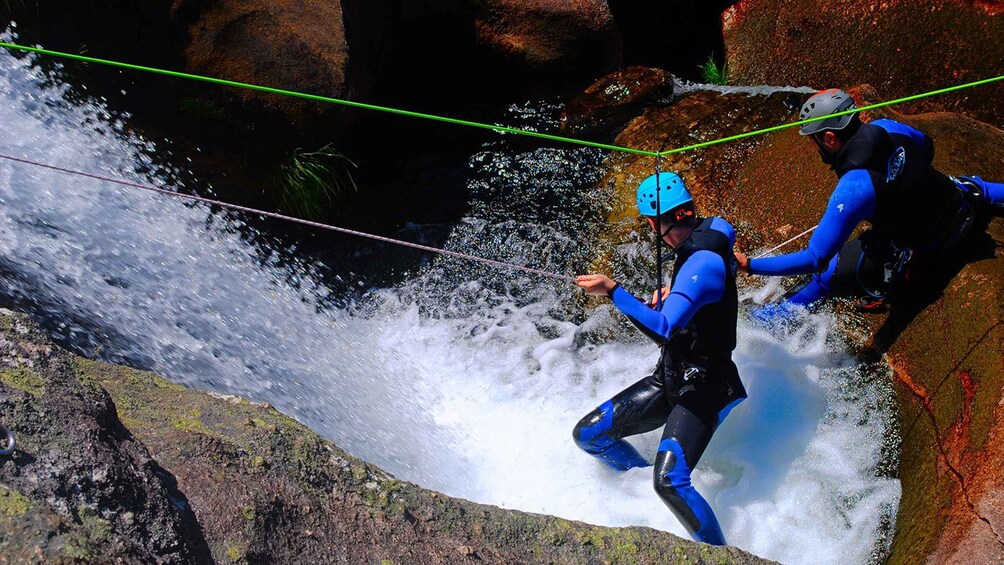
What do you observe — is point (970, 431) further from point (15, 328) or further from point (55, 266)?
point (55, 266)

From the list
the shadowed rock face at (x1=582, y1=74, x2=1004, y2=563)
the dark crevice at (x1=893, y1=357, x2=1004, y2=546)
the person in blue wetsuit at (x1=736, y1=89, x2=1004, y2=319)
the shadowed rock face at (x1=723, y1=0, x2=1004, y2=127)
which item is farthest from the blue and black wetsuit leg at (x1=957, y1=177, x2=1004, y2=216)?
the shadowed rock face at (x1=723, y1=0, x2=1004, y2=127)

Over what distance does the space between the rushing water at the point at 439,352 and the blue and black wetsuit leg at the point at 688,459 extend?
55 centimetres

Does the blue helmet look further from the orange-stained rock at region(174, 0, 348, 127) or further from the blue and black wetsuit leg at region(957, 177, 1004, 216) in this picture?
the orange-stained rock at region(174, 0, 348, 127)

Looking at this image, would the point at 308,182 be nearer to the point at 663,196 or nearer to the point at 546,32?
the point at 546,32

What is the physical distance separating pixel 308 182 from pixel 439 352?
179 centimetres

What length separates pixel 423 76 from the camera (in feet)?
25.4

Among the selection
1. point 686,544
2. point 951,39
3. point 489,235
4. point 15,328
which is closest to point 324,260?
point 489,235

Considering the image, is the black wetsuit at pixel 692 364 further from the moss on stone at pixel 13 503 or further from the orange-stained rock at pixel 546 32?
the orange-stained rock at pixel 546 32

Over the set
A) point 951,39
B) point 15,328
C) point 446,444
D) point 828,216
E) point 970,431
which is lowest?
point 446,444

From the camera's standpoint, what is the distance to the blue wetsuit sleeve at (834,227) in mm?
4223

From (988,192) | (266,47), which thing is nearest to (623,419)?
(988,192)

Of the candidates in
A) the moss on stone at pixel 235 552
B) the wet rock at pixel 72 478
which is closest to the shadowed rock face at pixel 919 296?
the moss on stone at pixel 235 552

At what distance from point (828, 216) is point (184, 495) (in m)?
3.36

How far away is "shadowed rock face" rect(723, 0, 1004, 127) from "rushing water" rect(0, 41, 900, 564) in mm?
2559
